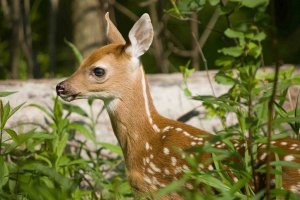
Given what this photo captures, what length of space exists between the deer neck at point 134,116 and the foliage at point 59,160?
283mm

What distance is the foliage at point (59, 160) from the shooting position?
4.77 metres

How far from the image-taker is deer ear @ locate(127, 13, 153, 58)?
18.1 feet

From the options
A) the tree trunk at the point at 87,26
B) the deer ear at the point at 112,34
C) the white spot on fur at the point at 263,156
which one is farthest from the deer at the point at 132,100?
the tree trunk at the point at 87,26

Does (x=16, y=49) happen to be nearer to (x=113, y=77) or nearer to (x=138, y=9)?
(x=138, y=9)

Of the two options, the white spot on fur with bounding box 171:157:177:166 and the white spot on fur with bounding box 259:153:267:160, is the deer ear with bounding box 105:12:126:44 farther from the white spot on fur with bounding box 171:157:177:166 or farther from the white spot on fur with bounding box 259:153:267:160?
the white spot on fur with bounding box 259:153:267:160

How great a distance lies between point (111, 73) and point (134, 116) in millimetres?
321

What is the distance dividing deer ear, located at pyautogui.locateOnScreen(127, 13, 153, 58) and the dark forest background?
0.28m

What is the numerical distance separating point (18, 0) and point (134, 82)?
4208 mm

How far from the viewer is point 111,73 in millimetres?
5555

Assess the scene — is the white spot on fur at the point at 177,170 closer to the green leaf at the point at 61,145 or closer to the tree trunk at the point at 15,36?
the green leaf at the point at 61,145

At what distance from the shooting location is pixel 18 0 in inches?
371

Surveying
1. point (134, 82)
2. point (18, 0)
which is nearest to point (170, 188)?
point (134, 82)

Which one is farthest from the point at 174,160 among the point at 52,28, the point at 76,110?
the point at 52,28

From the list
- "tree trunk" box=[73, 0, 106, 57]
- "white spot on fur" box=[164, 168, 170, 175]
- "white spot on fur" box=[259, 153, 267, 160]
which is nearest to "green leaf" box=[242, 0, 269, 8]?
"white spot on fur" box=[259, 153, 267, 160]
